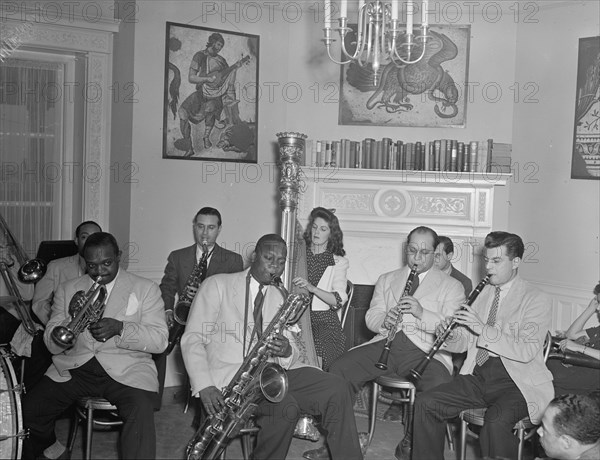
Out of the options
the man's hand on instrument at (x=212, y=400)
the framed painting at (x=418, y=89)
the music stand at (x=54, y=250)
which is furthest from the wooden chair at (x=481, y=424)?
the framed painting at (x=418, y=89)

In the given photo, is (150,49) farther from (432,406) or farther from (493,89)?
(432,406)

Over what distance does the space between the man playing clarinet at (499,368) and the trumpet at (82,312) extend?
1.78 meters

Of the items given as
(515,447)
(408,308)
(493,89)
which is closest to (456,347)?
(408,308)

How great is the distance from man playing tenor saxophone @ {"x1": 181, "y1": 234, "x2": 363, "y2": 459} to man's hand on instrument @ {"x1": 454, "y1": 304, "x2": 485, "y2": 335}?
729 millimetres

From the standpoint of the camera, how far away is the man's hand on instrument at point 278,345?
375cm

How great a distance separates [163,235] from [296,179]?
213 centimetres

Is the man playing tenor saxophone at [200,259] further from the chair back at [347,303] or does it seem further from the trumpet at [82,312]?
the trumpet at [82,312]

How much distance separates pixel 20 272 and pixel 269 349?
1.84 metres

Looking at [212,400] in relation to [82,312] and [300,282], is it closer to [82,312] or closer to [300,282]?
[82,312]

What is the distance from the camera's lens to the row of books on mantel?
6.52m

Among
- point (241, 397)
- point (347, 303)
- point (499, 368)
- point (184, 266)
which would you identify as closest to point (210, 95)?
point (184, 266)

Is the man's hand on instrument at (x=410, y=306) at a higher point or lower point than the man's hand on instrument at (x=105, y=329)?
higher

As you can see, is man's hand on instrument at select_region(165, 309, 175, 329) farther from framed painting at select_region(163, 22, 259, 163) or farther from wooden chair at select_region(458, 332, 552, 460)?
wooden chair at select_region(458, 332, 552, 460)

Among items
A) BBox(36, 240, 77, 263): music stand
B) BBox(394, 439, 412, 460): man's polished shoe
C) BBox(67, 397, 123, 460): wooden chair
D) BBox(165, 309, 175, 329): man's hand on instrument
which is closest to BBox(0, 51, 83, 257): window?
BBox(36, 240, 77, 263): music stand
